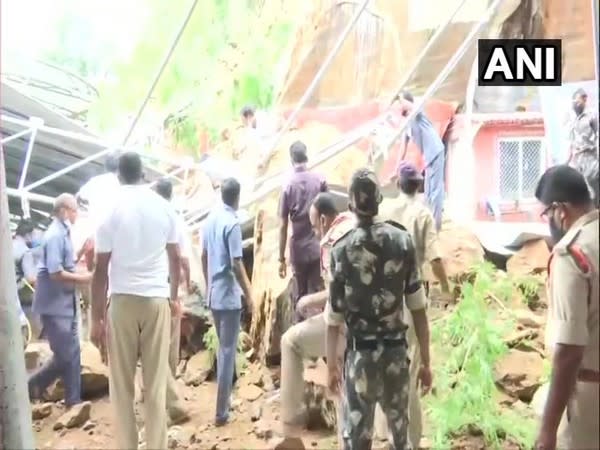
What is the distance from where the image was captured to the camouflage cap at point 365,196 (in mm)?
1992

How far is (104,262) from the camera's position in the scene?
204 centimetres

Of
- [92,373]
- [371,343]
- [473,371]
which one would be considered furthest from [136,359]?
[473,371]

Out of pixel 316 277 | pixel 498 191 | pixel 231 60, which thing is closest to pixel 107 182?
pixel 231 60

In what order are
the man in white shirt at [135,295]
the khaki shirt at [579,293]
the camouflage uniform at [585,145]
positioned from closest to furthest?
the khaki shirt at [579,293], the camouflage uniform at [585,145], the man in white shirt at [135,295]

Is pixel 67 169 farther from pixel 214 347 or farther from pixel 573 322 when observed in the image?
pixel 573 322

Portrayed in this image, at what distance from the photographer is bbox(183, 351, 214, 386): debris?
2.11 m

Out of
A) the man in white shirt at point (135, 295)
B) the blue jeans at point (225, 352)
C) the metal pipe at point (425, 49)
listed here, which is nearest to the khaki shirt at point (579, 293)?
the metal pipe at point (425, 49)

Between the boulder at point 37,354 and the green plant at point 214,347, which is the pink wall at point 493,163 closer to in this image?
the green plant at point 214,347

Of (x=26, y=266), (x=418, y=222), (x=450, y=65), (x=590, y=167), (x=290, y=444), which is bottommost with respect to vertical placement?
(x=290, y=444)

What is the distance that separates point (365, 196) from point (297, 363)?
444 mm

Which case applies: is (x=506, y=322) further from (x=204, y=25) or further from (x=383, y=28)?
(x=204, y=25)

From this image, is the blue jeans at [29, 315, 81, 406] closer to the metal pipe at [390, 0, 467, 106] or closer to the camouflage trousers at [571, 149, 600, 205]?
the metal pipe at [390, 0, 467, 106]

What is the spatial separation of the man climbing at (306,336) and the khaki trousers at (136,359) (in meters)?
0.29

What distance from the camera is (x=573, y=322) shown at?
1818mm
